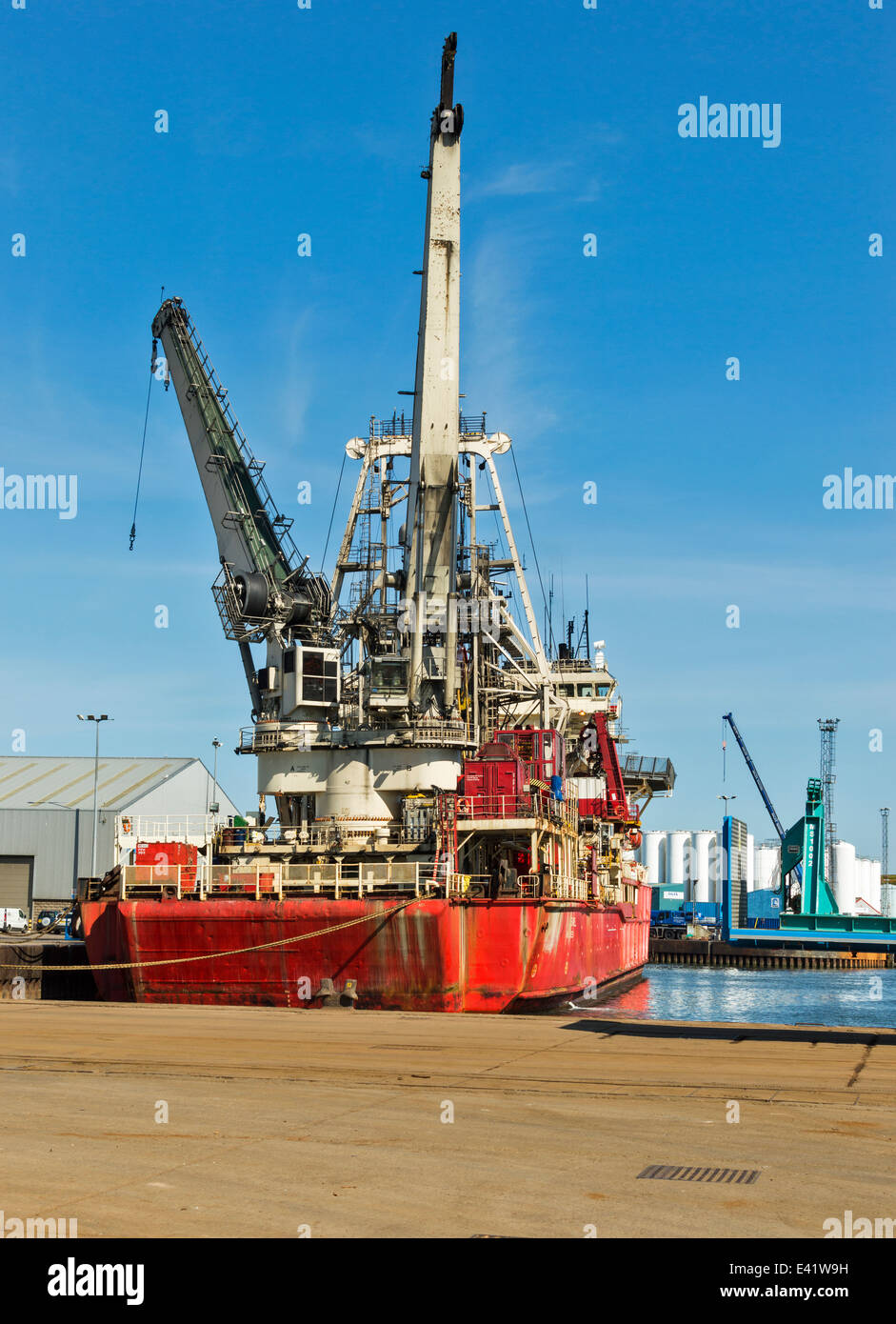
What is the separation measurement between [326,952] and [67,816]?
70371 millimetres

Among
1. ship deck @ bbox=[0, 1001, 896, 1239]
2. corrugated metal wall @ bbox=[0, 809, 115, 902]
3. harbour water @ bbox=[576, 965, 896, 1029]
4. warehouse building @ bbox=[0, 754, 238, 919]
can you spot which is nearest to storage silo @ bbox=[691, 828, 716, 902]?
harbour water @ bbox=[576, 965, 896, 1029]

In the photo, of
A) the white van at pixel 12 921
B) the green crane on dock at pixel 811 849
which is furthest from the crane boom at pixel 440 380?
the green crane on dock at pixel 811 849

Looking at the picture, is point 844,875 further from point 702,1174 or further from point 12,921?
point 702,1174

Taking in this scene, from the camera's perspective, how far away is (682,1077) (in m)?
19.7

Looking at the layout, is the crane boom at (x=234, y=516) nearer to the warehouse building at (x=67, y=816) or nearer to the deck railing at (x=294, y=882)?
the deck railing at (x=294, y=882)

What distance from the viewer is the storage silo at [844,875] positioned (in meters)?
184

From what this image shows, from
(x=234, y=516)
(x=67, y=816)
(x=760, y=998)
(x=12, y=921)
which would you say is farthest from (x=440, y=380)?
(x=67, y=816)

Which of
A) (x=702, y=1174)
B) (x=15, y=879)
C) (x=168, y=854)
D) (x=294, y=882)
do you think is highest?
(x=168, y=854)

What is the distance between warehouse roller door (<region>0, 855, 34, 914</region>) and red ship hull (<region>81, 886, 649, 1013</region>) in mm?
66297

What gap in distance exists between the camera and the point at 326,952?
3725 cm

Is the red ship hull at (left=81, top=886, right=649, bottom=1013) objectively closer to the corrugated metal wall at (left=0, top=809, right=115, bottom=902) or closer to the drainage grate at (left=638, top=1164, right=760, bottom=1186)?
the drainage grate at (left=638, top=1164, right=760, bottom=1186)

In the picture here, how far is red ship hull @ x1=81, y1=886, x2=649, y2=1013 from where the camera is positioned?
3697 cm

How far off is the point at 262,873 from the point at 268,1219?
30852 mm
